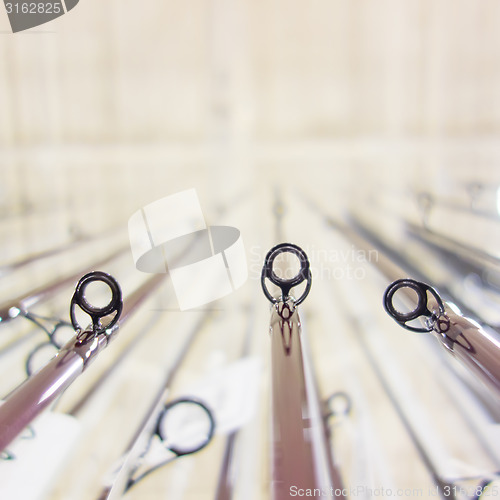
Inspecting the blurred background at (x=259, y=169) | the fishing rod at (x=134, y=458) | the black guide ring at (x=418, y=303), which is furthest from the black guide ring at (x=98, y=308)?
the blurred background at (x=259, y=169)

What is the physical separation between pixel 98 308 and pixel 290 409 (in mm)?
203

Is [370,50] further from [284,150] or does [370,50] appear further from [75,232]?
[75,232]

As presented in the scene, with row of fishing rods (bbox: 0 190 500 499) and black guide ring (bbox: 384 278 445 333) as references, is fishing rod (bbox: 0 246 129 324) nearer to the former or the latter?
row of fishing rods (bbox: 0 190 500 499)

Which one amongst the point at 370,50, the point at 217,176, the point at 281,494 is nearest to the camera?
the point at 281,494

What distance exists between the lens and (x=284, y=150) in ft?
3.82

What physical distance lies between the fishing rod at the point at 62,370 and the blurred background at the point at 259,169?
0.62 meters

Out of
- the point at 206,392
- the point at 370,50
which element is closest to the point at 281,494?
the point at 206,392

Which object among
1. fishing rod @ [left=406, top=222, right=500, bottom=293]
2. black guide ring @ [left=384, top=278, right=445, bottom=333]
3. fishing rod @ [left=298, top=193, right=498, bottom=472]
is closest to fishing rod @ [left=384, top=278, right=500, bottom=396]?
black guide ring @ [left=384, top=278, right=445, bottom=333]

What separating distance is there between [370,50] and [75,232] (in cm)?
95

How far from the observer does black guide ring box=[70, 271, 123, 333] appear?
375mm

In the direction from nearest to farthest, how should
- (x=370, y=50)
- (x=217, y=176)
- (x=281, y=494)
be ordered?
(x=281, y=494)
(x=370, y=50)
(x=217, y=176)

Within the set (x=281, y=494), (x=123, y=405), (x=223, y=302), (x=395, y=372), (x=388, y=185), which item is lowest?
(x=281, y=494)

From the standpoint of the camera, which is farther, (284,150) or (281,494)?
(284,150)

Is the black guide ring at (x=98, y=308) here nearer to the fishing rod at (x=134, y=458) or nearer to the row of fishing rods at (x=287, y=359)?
the row of fishing rods at (x=287, y=359)
